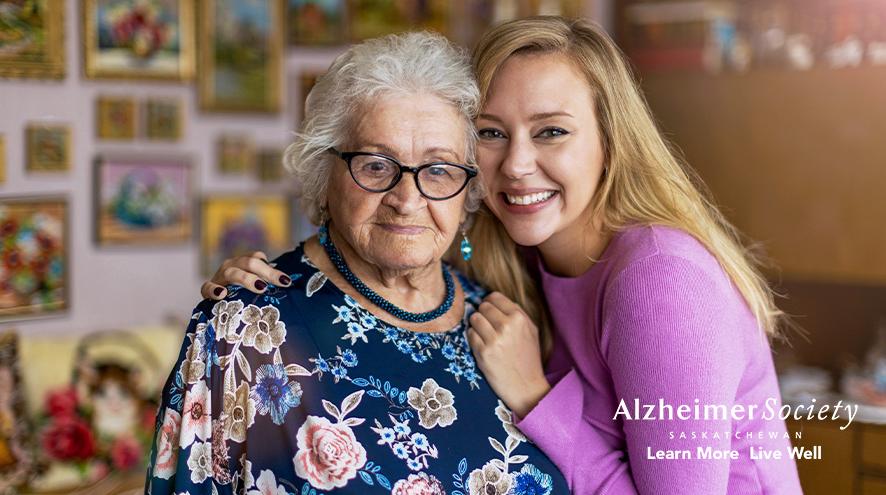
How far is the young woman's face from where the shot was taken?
5.42 ft

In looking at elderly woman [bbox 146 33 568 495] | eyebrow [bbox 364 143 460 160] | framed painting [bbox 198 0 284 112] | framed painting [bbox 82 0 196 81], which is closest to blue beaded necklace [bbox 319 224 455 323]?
elderly woman [bbox 146 33 568 495]

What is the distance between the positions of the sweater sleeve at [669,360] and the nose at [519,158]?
25 cm

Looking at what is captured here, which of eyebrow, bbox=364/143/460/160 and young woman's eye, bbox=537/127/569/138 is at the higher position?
young woman's eye, bbox=537/127/569/138

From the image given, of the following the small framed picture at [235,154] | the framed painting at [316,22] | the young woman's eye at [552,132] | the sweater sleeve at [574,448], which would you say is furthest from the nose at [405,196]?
the framed painting at [316,22]

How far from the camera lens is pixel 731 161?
4.09 metres

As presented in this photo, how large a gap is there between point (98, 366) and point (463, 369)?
2017 millimetres

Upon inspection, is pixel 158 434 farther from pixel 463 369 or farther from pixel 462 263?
pixel 462 263

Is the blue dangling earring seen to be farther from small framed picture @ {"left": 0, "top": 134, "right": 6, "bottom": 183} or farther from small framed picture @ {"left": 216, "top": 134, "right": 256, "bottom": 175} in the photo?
A: small framed picture @ {"left": 216, "top": 134, "right": 256, "bottom": 175}

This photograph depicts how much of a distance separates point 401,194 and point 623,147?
433 mm

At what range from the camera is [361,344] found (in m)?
1.56

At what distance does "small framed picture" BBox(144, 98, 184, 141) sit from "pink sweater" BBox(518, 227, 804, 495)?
7.47ft

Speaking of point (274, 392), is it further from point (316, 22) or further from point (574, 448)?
point (316, 22)

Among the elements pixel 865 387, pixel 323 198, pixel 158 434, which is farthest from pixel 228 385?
pixel 865 387

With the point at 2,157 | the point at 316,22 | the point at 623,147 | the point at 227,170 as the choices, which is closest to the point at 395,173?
the point at 623,147
